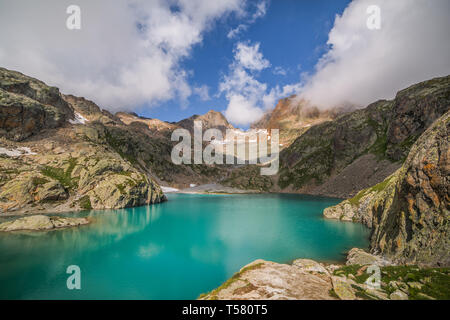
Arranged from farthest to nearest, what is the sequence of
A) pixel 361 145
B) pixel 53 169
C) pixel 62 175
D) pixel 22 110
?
pixel 361 145, pixel 22 110, pixel 53 169, pixel 62 175

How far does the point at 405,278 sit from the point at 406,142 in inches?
4170

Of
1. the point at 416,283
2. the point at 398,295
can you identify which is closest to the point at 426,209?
the point at 416,283

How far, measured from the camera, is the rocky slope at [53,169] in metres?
54.4

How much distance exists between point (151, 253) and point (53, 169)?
2401 inches

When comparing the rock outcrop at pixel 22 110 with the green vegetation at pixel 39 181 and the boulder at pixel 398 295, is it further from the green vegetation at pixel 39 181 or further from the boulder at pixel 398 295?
the boulder at pixel 398 295

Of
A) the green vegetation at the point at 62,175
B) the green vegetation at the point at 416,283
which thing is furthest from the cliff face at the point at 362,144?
the green vegetation at the point at 62,175

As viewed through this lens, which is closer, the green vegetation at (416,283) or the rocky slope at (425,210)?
the green vegetation at (416,283)

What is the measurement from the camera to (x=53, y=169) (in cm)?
6669

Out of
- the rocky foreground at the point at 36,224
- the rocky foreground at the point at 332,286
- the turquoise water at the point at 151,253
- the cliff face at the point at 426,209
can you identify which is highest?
the cliff face at the point at 426,209

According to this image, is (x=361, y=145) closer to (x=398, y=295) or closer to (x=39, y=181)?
(x=398, y=295)

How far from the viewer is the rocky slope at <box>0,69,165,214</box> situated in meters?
54.4

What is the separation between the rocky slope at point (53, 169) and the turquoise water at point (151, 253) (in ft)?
77.1

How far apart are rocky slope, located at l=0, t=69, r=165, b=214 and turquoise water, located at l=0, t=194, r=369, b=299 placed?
23.5 m
